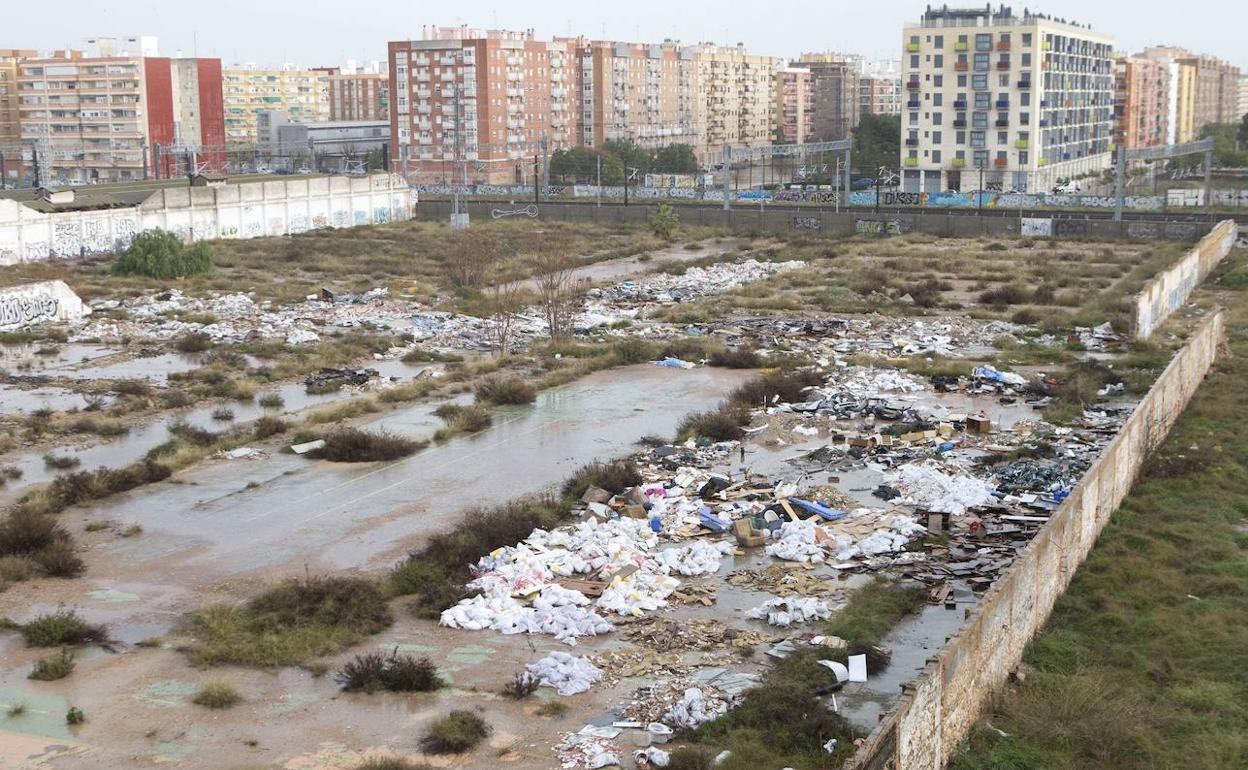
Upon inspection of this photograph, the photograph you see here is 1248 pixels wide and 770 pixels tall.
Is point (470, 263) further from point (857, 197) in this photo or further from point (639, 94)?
point (639, 94)

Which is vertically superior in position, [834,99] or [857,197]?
[834,99]

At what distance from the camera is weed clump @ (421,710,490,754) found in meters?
11.1

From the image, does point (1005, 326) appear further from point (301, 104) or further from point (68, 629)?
point (301, 104)

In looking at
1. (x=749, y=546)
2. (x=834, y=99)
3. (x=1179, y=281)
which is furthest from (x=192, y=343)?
(x=834, y=99)

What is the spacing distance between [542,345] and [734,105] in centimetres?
10504

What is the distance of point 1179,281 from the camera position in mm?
36531

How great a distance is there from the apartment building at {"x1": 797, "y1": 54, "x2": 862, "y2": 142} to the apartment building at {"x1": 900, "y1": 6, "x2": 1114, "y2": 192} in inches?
2157

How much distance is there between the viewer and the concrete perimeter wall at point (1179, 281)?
30830mm

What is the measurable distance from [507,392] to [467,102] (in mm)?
76511

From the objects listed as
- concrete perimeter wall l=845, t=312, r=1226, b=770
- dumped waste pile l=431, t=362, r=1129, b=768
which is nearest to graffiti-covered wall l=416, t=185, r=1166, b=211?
dumped waste pile l=431, t=362, r=1129, b=768

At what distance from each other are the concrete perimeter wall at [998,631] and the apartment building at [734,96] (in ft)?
364

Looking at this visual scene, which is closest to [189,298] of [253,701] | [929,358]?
[929,358]

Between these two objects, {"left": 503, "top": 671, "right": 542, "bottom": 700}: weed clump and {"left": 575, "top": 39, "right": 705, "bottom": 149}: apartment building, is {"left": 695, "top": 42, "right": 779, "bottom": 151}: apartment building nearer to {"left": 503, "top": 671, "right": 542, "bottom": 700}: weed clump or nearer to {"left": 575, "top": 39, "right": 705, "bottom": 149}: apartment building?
{"left": 575, "top": 39, "right": 705, "bottom": 149}: apartment building

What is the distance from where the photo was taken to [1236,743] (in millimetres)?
11000
